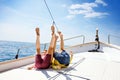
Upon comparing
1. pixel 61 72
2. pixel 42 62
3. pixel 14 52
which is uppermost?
pixel 42 62

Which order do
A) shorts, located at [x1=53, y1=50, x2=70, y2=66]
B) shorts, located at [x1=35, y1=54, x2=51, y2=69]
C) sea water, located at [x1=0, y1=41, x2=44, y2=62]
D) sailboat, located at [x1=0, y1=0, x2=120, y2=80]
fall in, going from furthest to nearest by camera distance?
sea water, located at [x1=0, y1=41, x2=44, y2=62]
shorts, located at [x1=53, y1=50, x2=70, y2=66]
shorts, located at [x1=35, y1=54, x2=51, y2=69]
sailboat, located at [x1=0, y1=0, x2=120, y2=80]

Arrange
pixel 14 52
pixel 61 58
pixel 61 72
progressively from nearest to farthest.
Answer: pixel 61 72
pixel 61 58
pixel 14 52

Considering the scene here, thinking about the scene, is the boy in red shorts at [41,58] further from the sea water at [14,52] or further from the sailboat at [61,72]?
the sea water at [14,52]

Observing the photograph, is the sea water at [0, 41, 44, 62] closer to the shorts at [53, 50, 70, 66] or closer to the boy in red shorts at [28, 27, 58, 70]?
the boy in red shorts at [28, 27, 58, 70]

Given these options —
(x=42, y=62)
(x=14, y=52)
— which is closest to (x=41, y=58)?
(x=42, y=62)

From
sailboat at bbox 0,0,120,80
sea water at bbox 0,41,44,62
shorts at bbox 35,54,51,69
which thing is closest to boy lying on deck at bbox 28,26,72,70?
shorts at bbox 35,54,51,69

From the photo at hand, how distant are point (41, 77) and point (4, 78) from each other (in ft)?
2.12

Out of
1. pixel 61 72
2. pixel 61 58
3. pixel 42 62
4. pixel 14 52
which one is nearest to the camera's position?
pixel 61 72

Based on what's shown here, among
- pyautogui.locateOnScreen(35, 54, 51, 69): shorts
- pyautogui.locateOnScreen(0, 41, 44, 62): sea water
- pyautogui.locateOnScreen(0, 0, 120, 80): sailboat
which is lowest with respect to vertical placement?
pyautogui.locateOnScreen(0, 41, 44, 62): sea water

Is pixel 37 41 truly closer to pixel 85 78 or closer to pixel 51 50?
pixel 51 50

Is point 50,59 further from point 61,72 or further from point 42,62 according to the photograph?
point 61,72

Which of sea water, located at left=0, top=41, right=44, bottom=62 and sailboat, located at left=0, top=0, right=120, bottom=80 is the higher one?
sailboat, located at left=0, top=0, right=120, bottom=80

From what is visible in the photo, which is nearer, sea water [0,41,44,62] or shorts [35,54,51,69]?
shorts [35,54,51,69]

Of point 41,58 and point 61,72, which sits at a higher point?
point 41,58
